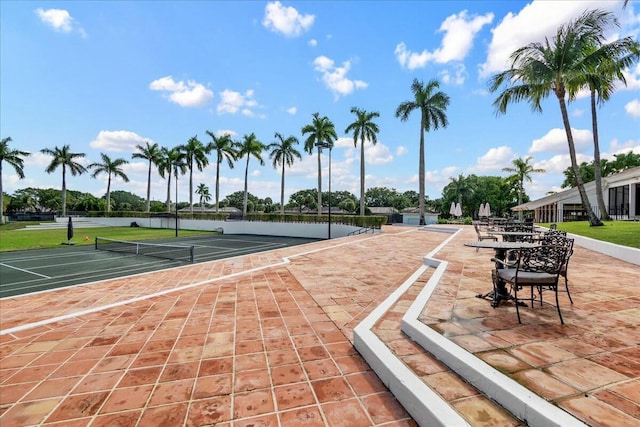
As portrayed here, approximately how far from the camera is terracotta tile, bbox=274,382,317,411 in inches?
94.6

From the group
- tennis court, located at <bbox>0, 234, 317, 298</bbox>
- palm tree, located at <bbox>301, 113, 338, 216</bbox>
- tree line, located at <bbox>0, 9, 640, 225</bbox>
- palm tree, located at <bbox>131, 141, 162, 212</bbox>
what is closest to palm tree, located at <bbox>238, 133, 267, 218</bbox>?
tree line, located at <bbox>0, 9, 640, 225</bbox>

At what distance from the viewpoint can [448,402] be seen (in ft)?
6.97

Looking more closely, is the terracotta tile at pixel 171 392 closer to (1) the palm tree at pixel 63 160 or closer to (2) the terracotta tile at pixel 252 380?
(2) the terracotta tile at pixel 252 380

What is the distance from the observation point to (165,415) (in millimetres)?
2336

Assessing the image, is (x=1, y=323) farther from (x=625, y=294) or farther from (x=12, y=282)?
(x=625, y=294)

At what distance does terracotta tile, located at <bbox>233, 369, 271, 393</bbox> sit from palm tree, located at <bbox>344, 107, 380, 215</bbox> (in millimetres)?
30083

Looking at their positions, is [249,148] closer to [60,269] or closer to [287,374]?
[60,269]

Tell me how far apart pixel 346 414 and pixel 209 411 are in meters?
1.11

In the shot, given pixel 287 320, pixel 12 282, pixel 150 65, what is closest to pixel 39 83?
pixel 150 65

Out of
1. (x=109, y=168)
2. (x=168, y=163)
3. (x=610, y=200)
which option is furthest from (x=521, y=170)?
(x=109, y=168)

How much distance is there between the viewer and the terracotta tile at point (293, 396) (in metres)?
2.40

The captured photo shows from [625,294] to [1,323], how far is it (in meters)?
10.3

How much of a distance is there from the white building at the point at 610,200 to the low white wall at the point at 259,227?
64.3 feet

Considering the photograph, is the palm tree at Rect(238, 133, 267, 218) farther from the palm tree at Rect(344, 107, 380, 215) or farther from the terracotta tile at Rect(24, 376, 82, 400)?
the terracotta tile at Rect(24, 376, 82, 400)
